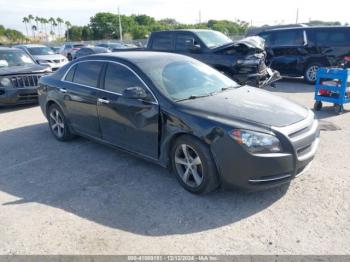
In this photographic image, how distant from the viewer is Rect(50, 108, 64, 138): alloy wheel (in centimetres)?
600

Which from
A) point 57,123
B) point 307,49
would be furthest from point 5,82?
point 307,49

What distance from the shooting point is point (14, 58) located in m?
9.91

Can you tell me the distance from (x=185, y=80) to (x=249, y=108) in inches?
41.5

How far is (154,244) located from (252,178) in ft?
3.95

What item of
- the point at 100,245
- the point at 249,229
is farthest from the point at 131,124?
the point at 249,229

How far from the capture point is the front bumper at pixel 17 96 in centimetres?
855

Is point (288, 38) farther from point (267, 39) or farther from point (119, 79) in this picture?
point (119, 79)

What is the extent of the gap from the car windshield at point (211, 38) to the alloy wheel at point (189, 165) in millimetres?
6761

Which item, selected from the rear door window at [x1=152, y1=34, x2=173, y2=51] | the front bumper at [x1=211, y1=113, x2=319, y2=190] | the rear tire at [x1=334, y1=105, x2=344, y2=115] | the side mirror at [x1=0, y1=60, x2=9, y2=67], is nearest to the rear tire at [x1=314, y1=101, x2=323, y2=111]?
the rear tire at [x1=334, y1=105, x2=344, y2=115]

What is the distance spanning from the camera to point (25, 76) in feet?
29.1

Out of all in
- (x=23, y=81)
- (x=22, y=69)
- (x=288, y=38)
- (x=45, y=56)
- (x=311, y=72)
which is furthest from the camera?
(x=45, y=56)

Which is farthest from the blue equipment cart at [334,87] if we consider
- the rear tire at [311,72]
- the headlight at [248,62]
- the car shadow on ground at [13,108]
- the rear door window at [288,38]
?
the car shadow on ground at [13,108]

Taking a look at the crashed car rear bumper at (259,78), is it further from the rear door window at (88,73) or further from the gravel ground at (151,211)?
the rear door window at (88,73)

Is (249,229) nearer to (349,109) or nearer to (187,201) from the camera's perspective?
(187,201)
